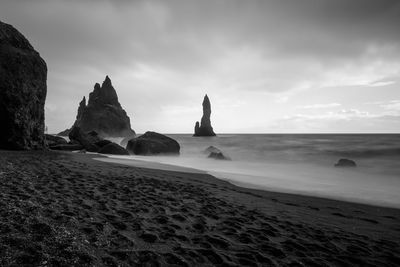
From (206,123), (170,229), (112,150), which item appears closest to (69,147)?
(112,150)

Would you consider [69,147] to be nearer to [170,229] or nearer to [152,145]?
[152,145]

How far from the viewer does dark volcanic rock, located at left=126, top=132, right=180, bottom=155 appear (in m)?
27.7

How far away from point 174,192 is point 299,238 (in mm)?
4247

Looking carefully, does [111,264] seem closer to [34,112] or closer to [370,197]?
[370,197]

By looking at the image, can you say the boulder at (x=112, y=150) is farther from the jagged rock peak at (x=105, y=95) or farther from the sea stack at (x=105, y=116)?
the jagged rock peak at (x=105, y=95)

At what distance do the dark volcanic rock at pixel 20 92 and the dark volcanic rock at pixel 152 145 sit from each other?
9.93 meters

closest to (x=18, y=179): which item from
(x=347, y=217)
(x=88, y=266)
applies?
(x=88, y=266)

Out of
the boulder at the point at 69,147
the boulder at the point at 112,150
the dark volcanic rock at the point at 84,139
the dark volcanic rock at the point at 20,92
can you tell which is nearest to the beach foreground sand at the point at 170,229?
the dark volcanic rock at the point at 20,92

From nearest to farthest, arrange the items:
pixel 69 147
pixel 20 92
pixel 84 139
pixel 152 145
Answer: pixel 20 92 < pixel 69 147 < pixel 152 145 < pixel 84 139

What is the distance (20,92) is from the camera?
58.1 feet

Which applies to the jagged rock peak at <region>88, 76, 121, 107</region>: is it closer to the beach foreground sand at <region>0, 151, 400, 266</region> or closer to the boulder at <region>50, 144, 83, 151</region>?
the boulder at <region>50, 144, 83, 151</region>

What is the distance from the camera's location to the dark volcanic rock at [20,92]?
1680 centimetres

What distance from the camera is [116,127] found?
90.1 meters

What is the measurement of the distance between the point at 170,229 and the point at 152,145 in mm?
24088
